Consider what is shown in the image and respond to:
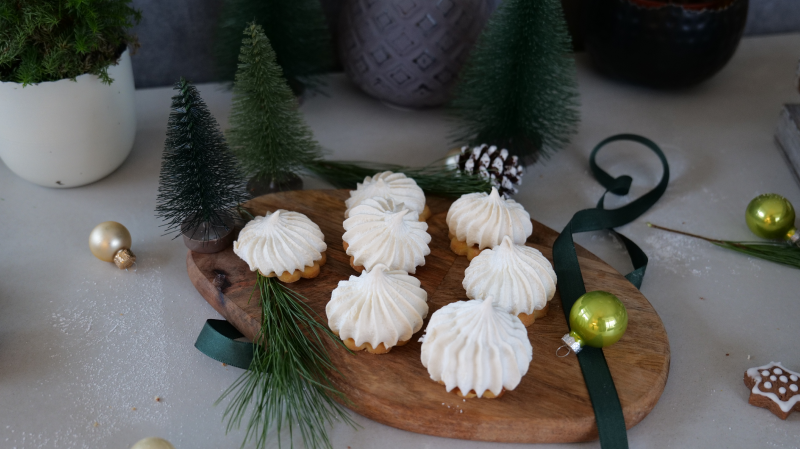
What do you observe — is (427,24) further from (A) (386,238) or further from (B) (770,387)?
(B) (770,387)

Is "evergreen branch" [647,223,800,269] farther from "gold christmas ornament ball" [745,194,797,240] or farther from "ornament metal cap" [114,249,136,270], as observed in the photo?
"ornament metal cap" [114,249,136,270]

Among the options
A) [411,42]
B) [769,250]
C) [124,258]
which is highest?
[411,42]

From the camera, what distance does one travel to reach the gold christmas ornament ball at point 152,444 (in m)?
0.62

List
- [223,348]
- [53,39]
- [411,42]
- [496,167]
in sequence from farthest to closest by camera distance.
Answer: [411,42] → [496,167] → [53,39] → [223,348]

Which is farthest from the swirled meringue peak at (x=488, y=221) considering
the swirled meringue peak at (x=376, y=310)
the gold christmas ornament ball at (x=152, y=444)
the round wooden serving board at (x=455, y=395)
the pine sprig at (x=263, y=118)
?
the gold christmas ornament ball at (x=152, y=444)

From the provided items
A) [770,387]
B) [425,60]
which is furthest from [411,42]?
[770,387]

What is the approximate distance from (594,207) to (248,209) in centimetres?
51

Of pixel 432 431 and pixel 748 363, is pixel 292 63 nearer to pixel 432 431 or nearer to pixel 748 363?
pixel 432 431

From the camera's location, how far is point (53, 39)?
84 centimetres

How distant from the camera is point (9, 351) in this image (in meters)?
0.75

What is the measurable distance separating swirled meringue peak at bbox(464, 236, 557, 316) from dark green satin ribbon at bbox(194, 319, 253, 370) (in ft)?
0.84

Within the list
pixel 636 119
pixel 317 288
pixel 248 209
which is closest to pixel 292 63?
pixel 248 209

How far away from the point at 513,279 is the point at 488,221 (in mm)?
104

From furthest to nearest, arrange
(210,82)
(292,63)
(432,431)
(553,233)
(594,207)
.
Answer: (210,82)
(292,63)
(594,207)
(553,233)
(432,431)
